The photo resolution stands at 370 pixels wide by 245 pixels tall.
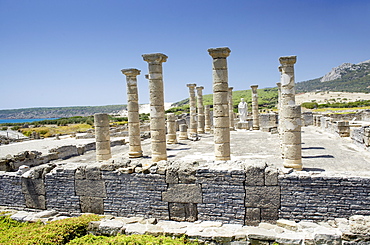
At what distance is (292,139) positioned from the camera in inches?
390

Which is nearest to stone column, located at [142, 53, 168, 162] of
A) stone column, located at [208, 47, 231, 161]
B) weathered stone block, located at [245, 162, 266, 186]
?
stone column, located at [208, 47, 231, 161]

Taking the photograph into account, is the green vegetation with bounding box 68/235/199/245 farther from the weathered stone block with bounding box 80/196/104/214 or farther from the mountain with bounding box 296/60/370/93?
the mountain with bounding box 296/60/370/93

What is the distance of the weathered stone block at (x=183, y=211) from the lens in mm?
7691

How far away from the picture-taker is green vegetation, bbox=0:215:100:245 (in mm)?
6496

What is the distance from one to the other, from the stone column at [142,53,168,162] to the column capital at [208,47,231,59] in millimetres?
2176

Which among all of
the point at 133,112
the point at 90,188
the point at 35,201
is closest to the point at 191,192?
the point at 90,188

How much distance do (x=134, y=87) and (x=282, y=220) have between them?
929 cm

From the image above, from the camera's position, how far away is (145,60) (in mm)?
11672

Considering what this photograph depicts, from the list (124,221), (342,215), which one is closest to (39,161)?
(124,221)

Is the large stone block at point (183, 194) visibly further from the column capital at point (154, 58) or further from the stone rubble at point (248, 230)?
the column capital at point (154, 58)

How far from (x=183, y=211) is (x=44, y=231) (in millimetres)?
3397

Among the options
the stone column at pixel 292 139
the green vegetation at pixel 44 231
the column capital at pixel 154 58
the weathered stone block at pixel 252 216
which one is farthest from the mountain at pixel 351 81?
the green vegetation at pixel 44 231

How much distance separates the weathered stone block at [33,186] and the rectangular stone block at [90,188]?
1.23 metres

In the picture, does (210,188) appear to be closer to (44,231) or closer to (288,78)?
(44,231)
